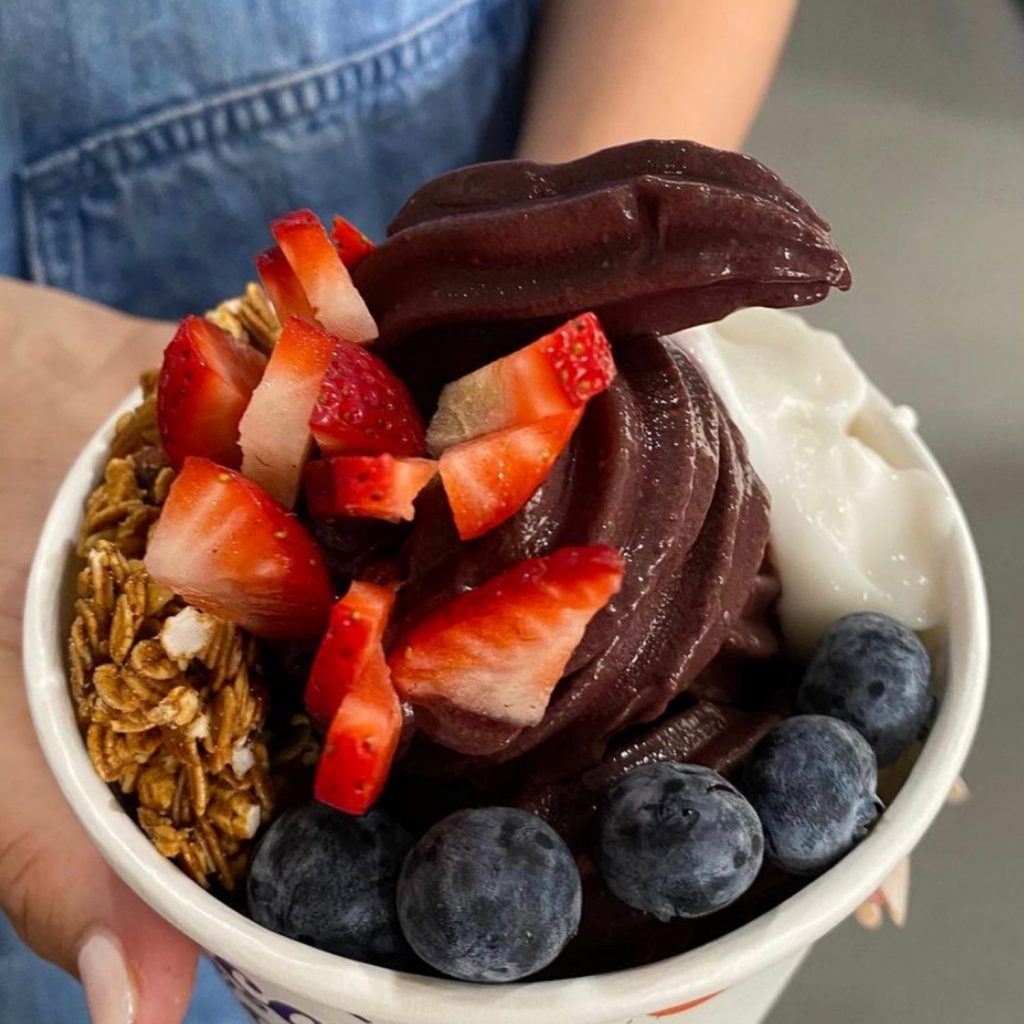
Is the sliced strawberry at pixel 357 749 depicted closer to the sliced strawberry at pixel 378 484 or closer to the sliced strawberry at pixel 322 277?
the sliced strawberry at pixel 378 484

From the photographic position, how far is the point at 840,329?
2615 millimetres

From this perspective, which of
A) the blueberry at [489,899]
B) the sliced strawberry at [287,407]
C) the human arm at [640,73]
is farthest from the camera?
the human arm at [640,73]

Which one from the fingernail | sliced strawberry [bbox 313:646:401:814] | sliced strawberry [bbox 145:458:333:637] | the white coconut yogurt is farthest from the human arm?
the fingernail

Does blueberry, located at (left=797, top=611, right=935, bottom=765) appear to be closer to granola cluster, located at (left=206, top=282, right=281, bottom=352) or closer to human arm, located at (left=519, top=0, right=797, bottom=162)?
granola cluster, located at (left=206, top=282, right=281, bottom=352)

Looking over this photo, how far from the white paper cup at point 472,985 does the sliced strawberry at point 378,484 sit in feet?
1.07

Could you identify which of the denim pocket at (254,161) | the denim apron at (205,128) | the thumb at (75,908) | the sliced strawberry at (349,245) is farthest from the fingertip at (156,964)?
the denim pocket at (254,161)

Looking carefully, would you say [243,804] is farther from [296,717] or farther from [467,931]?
[467,931]

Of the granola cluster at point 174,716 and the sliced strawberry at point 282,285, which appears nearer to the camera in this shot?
the granola cluster at point 174,716

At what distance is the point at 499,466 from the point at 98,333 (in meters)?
1.11

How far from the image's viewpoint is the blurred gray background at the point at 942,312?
1692 mm

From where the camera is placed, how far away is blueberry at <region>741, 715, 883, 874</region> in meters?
0.89

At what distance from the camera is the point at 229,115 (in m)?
1.72

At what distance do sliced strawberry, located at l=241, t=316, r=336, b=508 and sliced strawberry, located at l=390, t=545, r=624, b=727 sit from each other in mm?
190

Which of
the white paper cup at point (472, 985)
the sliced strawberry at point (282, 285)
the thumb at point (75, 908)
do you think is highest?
the sliced strawberry at point (282, 285)
